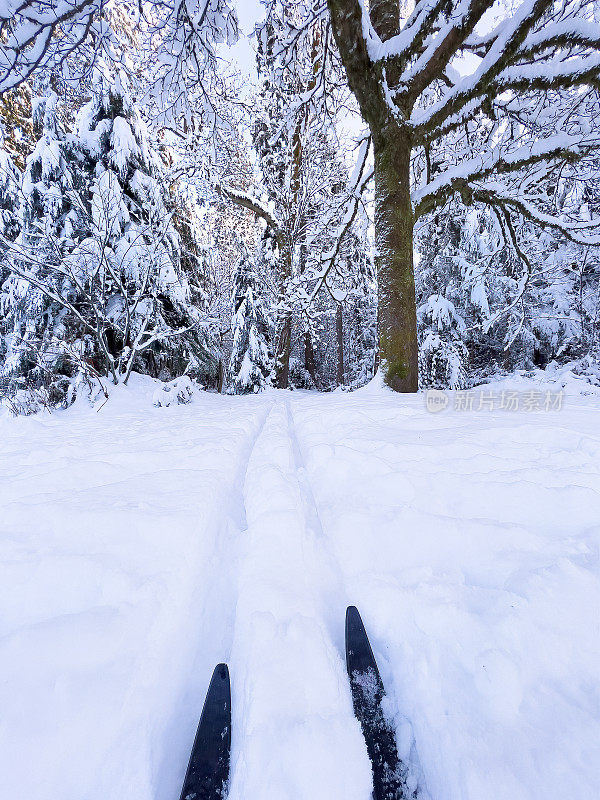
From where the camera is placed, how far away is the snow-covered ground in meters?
0.56

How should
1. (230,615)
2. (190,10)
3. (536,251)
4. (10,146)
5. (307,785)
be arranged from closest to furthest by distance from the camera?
(307,785) → (230,615) → (190,10) → (536,251) → (10,146)

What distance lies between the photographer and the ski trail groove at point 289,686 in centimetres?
54

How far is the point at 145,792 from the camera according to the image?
0.55m

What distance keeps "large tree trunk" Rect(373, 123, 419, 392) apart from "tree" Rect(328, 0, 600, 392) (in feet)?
0.05

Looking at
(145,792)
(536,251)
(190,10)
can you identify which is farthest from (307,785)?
(536,251)

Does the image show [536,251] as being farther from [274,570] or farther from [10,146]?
[10,146]

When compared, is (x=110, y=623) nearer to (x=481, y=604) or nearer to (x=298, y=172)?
(x=481, y=604)

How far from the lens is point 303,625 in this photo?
2.73 feet

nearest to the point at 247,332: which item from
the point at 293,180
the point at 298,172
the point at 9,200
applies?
the point at 293,180

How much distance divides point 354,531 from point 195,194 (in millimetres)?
10590

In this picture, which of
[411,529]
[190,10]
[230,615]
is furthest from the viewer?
[190,10]

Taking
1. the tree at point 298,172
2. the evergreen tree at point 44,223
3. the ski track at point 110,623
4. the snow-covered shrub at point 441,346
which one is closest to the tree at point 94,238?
the evergreen tree at point 44,223

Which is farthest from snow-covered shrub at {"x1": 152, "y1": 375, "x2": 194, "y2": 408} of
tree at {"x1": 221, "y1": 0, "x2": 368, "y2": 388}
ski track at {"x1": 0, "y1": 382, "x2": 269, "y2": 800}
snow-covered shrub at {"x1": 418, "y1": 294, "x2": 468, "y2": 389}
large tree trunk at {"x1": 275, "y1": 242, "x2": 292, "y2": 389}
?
snow-covered shrub at {"x1": 418, "y1": 294, "x2": 468, "y2": 389}

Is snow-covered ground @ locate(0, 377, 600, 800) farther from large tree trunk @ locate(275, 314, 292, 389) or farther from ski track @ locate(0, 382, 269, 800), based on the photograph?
large tree trunk @ locate(275, 314, 292, 389)
